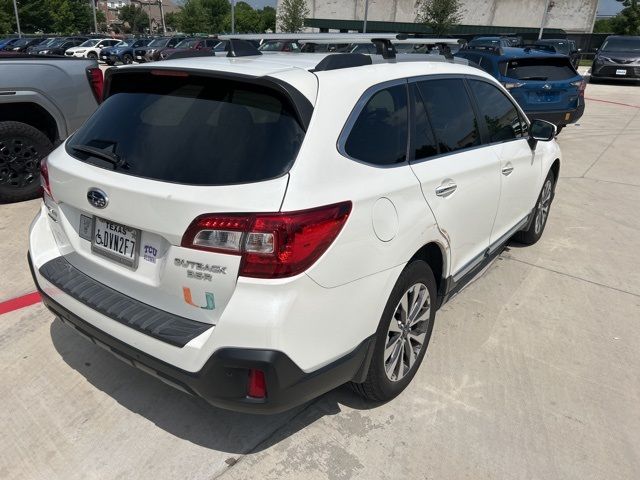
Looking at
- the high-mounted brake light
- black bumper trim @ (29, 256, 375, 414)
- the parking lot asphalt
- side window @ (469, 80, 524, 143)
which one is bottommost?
the parking lot asphalt

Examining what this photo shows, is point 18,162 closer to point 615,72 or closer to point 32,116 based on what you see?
point 32,116

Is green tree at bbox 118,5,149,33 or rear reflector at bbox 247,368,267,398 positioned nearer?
rear reflector at bbox 247,368,267,398

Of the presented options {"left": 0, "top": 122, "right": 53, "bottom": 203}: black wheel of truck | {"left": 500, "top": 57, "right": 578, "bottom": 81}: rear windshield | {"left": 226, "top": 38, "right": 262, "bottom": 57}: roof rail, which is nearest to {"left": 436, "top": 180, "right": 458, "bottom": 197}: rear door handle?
{"left": 226, "top": 38, "right": 262, "bottom": 57}: roof rail

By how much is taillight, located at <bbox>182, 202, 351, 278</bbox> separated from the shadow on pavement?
32.8 inches

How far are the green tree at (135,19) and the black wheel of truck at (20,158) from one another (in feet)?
443

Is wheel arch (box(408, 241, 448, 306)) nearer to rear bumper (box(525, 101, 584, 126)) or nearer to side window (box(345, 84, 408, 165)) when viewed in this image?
side window (box(345, 84, 408, 165))

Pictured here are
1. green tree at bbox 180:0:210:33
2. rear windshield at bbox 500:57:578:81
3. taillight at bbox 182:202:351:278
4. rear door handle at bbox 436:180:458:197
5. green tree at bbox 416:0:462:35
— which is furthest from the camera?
green tree at bbox 180:0:210:33

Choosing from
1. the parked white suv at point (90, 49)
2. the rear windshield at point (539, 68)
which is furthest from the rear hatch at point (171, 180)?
the parked white suv at point (90, 49)

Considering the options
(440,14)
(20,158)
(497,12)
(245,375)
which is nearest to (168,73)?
(245,375)

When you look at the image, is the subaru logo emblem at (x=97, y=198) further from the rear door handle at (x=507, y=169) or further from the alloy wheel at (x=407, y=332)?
the rear door handle at (x=507, y=169)

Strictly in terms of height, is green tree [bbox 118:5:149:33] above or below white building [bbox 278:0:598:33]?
below

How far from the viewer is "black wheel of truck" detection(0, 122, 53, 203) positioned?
17.0ft

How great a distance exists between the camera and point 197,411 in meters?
2.69

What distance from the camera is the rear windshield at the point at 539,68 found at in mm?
9094
